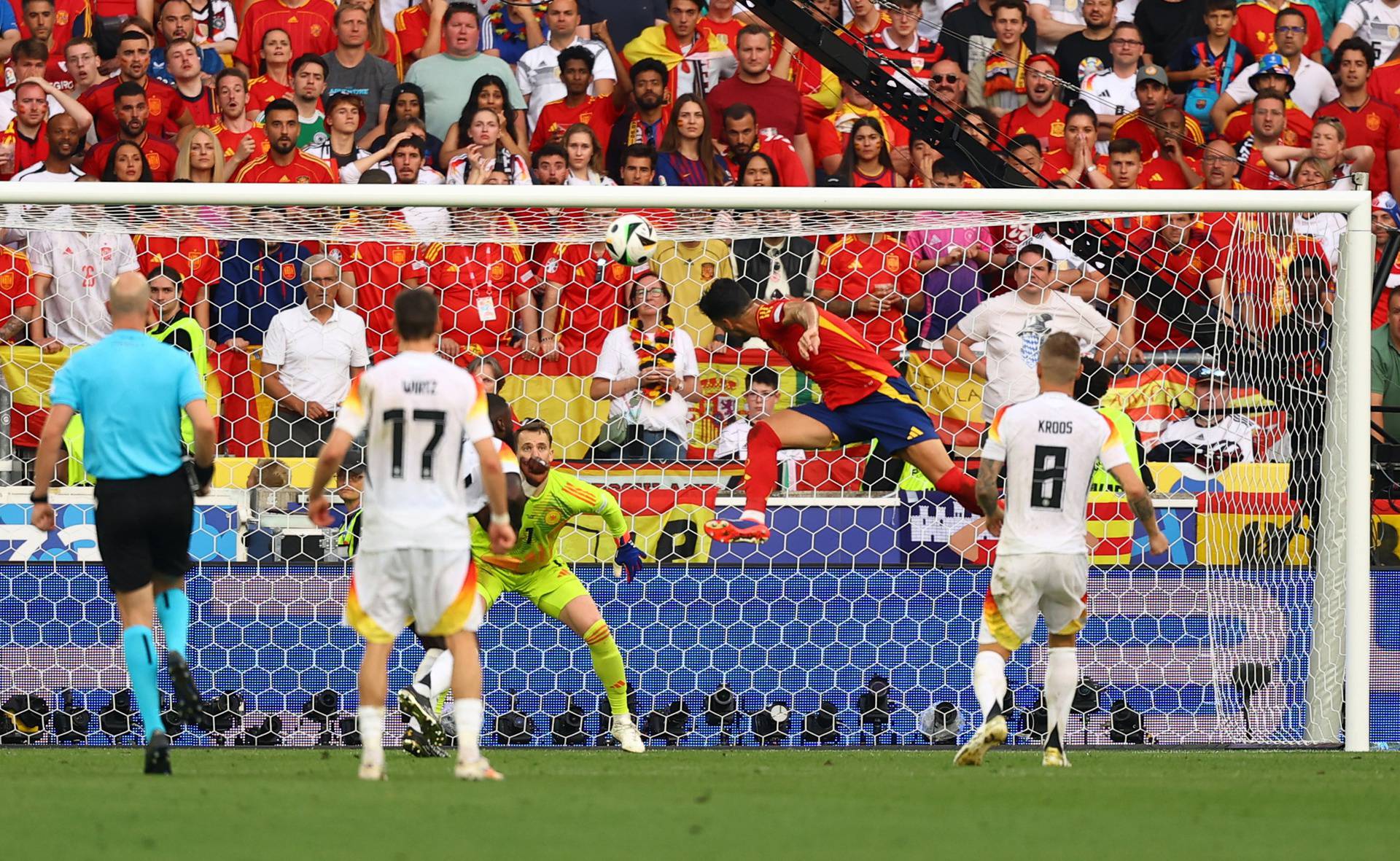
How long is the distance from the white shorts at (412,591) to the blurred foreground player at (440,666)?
1.57 m

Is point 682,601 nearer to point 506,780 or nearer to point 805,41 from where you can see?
point 506,780

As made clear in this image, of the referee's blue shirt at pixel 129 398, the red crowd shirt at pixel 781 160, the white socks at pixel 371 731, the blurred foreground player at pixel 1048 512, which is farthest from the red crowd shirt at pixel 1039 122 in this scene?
the white socks at pixel 371 731

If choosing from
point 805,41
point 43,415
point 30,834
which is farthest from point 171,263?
point 30,834

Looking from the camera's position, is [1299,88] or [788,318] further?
[1299,88]

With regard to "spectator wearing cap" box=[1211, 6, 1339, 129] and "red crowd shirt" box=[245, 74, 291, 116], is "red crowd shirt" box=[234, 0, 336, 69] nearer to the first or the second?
"red crowd shirt" box=[245, 74, 291, 116]

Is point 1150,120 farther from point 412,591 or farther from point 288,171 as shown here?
point 412,591

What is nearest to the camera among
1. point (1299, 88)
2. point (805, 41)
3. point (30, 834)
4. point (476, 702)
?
point (30, 834)

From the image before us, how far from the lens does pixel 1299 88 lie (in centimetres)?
1475

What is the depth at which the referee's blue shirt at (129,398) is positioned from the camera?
6.97 m

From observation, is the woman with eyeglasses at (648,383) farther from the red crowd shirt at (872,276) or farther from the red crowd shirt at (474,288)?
the red crowd shirt at (872,276)

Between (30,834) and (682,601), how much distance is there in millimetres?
5212

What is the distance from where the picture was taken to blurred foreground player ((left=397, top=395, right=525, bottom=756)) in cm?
847

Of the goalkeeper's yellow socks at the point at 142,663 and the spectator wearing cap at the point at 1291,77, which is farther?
the spectator wearing cap at the point at 1291,77

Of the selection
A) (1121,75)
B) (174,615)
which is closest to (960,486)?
(174,615)
